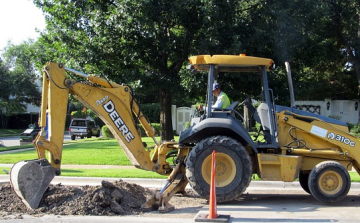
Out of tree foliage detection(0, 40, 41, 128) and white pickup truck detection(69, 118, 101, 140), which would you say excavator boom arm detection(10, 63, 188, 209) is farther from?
tree foliage detection(0, 40, 41, 128)

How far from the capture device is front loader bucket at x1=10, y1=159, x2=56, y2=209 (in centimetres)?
711

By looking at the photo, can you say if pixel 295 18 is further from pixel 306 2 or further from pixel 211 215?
pixel 211 215

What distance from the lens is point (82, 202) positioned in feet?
23.7

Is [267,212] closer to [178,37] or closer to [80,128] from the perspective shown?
[178,37]

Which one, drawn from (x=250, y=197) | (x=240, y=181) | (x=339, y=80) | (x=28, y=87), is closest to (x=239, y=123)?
(x=240, y=181)

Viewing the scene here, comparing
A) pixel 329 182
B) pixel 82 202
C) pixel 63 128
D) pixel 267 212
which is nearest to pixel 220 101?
pixel 267 212

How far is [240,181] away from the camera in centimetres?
777

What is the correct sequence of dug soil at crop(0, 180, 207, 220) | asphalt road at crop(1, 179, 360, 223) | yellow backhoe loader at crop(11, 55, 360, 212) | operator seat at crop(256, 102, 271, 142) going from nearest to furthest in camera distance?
asphalt road at crop(1, 179, 360, 223) → dug soil at crop(0, 180, 207, 220) → yellow backhoe loader at crop(11, 55, 360, 212) → operator seat at crop(256, 102, 271, 142)

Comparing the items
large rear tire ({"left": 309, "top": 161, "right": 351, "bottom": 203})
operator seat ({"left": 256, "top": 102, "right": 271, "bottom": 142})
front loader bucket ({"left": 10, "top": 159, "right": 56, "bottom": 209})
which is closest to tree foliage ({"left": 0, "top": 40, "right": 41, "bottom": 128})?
A: front loader bucket ({"left": 10, "top": 159, "right": 56, "bottom": 209})

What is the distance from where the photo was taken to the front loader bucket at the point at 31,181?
7.11 metres

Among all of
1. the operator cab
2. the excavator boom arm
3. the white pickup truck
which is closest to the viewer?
the excavator boom arm

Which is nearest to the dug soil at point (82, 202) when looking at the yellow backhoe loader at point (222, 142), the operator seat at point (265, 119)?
the yellow backhoe loader at point (222, 142)

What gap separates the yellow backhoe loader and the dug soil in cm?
30

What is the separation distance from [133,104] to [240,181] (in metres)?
2.67
